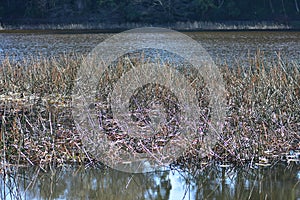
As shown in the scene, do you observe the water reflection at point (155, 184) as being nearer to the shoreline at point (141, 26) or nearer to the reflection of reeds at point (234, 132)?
the reflection of reeds at point (234, 132)

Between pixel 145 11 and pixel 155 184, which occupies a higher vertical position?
pixel 145 11

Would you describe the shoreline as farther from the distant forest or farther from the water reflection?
the water reflection

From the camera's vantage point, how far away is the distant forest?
35.0 metres

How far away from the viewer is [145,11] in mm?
35031

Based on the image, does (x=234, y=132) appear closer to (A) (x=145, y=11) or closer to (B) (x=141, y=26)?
(B) (x=141, y=26)

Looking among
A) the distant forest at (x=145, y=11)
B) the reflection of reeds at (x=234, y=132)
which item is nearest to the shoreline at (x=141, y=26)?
the distant forest at (x=145, y=11)

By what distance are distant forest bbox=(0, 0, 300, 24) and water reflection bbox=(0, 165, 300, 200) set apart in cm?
2958

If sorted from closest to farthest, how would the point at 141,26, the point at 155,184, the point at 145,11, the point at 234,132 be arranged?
the point at 155,184 → the point at 234,132 → the point at 141,26 → the point at 145,11

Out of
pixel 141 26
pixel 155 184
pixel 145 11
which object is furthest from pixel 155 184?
pixel 145 11

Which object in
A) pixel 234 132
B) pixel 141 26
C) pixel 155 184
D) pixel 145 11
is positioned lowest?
pixel 155 184

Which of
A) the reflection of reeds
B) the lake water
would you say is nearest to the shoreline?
the reflection of reeds

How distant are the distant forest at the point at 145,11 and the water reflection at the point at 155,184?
1165 inches

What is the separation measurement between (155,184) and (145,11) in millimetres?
30592

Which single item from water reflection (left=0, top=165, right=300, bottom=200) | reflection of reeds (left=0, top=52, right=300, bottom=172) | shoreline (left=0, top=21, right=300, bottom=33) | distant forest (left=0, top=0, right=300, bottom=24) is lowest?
water reflection (left=0, top=165, right=300, bottom=200)
